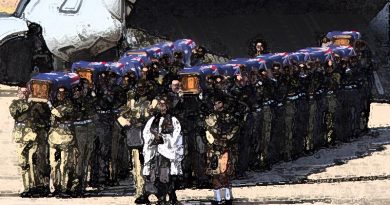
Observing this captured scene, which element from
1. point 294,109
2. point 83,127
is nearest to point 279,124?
point 294,109

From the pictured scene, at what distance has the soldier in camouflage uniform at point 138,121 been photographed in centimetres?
1622

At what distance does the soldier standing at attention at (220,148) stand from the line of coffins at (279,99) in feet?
3.82

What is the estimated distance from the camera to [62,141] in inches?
665

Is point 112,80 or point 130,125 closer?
point 130,125

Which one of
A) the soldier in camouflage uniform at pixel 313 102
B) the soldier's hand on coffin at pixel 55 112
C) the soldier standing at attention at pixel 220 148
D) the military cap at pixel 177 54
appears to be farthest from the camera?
the soldier in camouflage uniform at pixel 313 102

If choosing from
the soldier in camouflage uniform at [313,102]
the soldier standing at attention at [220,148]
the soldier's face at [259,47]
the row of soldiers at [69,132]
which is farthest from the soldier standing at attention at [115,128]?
the soldier in camouflage uniform at [313,102]

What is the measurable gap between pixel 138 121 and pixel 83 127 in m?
1.32

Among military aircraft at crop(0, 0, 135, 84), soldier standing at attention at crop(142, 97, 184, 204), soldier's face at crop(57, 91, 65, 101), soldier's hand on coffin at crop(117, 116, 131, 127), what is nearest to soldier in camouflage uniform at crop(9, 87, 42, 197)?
soldier's face at crop(57, 91, 65, 101)

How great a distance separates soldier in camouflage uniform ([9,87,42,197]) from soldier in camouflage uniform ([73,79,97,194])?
656 mm

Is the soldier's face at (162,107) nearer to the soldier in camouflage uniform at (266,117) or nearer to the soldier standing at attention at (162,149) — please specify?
the soldier standing at attention at (162,149)

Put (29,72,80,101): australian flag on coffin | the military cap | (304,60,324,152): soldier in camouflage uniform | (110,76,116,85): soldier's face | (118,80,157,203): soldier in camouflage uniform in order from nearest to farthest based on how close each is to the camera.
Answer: (118,80,157,203): soldier in camouflage uniform < (29,72,80,101): australian flag on coffin < (110,76,116,85): soldier's face < the military cap < (304,60,324,152): soldier in camouflage uniform

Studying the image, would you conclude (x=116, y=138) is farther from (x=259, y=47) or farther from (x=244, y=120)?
(x=259, y=47)

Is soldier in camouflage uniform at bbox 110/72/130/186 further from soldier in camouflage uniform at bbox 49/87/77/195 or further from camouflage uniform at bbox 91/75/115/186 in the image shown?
soldier in camouflage uniform at bbox 49/87/77/195

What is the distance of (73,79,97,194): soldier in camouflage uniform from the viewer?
56.2ft
